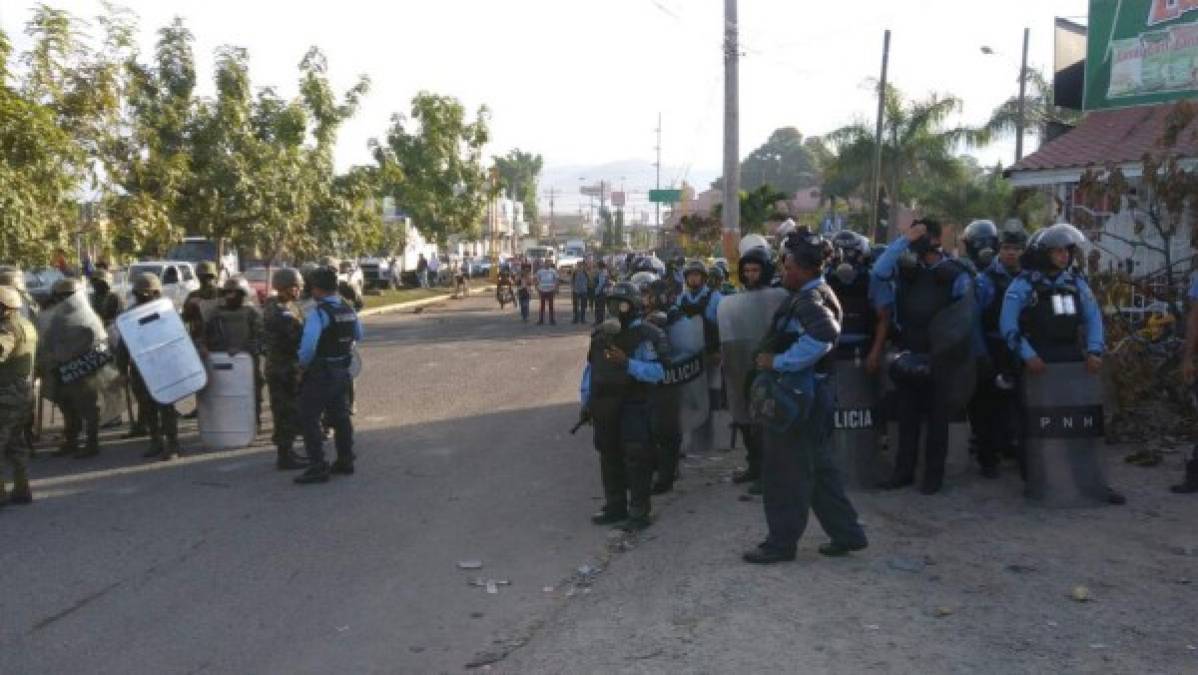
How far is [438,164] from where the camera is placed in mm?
48531

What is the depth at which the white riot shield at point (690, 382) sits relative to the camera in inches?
324

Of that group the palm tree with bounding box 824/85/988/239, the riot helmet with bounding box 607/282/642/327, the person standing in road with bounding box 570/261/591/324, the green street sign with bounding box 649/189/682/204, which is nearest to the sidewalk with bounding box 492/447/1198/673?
the riot helmet with bounding box 607/282/642/327

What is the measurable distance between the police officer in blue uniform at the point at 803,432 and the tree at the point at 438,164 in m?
42.9

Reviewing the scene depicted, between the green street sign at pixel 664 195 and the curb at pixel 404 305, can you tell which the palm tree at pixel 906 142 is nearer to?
the curb at pixel 404 305

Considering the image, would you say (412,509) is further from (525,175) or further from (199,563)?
(525,175)

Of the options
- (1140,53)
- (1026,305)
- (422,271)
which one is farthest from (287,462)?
(422,271)

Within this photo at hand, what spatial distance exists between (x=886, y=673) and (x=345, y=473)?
573 centimetres

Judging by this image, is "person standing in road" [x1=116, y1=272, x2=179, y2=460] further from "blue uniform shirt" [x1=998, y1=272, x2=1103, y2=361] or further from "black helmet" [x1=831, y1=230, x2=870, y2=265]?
"blue uniform shirt" [x1=998, y1=272, x2=1103, y2=361]

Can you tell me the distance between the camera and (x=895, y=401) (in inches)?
312

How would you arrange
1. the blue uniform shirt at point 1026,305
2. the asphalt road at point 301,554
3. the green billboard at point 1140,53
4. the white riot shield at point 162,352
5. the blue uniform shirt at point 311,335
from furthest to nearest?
the green billboard at point 1140,53
the white riot shield at point 162,352
the blue uniform shirt at point 311,335
the blue uniform shirt at point 1026,305
the asphalt road at point 301,554

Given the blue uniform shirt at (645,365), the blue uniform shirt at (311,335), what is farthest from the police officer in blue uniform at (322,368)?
the blue uniform shirt at (645,365)

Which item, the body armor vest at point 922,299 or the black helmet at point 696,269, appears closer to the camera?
the body armor vest at point 922,299

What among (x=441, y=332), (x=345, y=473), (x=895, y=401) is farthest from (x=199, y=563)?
(x=441, y=332)

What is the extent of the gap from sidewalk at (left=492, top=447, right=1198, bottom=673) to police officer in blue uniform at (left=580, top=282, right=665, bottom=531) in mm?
446
